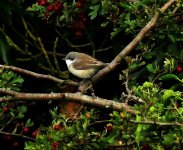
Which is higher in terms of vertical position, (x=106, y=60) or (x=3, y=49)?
(x=106, y=60)

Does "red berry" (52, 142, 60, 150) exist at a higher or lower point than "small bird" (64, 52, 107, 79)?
lower

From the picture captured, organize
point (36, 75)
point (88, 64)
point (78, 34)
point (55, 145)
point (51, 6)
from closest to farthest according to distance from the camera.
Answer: point (55, 145), point (36, 75), point (51, 6), point (88, 64), point (78, 34)

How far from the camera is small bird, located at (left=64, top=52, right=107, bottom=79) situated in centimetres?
597

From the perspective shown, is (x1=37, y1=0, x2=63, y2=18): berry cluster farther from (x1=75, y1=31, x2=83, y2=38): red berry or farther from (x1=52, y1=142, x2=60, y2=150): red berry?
(x1=52, y1=142, x2=60, y2=150): red berry

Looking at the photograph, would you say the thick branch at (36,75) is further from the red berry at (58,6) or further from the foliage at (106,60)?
the red berry at (58,6)

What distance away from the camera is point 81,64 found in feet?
21.6

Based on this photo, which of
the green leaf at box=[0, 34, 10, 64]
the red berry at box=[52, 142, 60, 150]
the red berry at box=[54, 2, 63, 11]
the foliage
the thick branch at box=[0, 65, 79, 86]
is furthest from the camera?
the red berry at box=[54, 2, 63, 11]

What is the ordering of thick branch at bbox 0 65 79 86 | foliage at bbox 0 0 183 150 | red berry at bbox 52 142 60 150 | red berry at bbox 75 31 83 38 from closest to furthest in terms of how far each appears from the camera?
foliage at bbox 0 0 183 150 < red berry at bbox 52 142 60 150 < thick branch at bbox 0 65 79 86 < red berry at bbox 75 31 83 38

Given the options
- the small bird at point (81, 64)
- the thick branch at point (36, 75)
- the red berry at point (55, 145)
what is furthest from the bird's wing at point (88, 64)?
the red berry at point (55, 145)

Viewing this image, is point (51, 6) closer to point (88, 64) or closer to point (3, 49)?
point (88, 64)

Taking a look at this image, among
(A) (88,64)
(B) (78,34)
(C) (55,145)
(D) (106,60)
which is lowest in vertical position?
(C) (55,145)

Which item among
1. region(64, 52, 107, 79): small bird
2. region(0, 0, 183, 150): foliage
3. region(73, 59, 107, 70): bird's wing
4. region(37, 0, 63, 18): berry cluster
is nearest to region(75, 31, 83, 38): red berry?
region(0, 0, 183, 150): foliage

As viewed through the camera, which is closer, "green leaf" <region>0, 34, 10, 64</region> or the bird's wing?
"green leaf" <region>0, 34, 10, 64</region>

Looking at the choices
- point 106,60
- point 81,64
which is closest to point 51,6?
point 81,64
